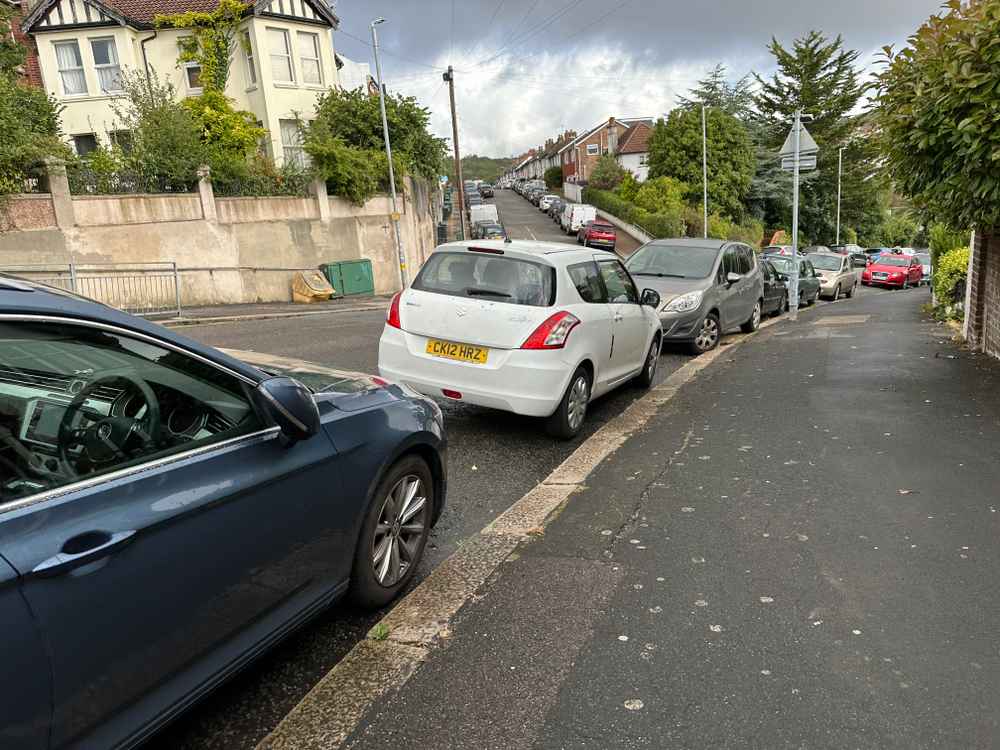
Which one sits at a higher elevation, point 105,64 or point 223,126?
point 105,64

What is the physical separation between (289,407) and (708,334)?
31.2 feet

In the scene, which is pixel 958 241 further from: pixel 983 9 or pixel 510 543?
pixel 510 543

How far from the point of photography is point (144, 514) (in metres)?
2.15

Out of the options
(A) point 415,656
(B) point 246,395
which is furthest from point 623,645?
(B) point 246,395

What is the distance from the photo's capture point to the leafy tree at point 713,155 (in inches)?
1960

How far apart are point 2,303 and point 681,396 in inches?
267

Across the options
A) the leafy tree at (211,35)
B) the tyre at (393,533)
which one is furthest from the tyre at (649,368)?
the leafy tree at (211,35)

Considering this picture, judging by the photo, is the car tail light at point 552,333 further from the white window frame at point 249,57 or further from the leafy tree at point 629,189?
the leafy tree at point 629,189

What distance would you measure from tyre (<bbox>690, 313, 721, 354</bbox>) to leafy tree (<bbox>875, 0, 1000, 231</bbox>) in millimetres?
3852

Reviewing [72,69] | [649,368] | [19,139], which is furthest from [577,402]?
[72,69]

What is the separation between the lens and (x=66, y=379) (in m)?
2.43

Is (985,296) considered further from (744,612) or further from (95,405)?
(95,405)

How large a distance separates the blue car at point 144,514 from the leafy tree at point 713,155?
5042 cm

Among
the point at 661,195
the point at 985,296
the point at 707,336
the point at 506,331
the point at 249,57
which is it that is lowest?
the point at 707,336
